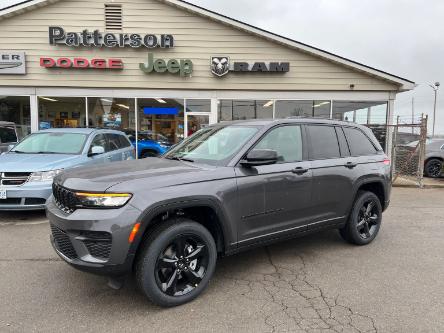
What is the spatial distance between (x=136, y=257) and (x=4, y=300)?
4.56 feet

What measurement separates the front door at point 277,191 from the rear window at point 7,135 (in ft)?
26.1

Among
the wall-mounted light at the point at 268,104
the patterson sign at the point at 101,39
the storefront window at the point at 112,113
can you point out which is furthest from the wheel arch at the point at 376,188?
the storefront window at the point at 112,113

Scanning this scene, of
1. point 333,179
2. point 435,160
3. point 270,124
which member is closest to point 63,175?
point 270,124

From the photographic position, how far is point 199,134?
454cm

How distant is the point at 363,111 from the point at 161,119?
733cm

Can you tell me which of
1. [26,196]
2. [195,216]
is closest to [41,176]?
[26,196]

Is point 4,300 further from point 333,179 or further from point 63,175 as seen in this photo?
point 333,179

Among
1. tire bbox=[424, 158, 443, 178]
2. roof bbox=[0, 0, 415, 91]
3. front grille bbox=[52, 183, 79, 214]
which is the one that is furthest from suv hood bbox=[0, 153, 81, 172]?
tire bbox=[424, 158, 443, 178]

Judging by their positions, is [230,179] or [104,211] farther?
[230,179]

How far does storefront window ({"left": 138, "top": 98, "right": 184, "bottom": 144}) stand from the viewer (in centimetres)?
1241

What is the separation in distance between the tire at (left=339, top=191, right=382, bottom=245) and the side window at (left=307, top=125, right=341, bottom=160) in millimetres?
797

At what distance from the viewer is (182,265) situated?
321cm

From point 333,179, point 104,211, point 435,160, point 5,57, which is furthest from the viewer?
point 435,160

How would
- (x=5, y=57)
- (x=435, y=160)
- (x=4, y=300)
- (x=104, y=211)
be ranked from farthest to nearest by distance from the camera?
(x=435, y=160)
(x=5, y=57)
(x=4, y=300)
(x=104, y=211)
